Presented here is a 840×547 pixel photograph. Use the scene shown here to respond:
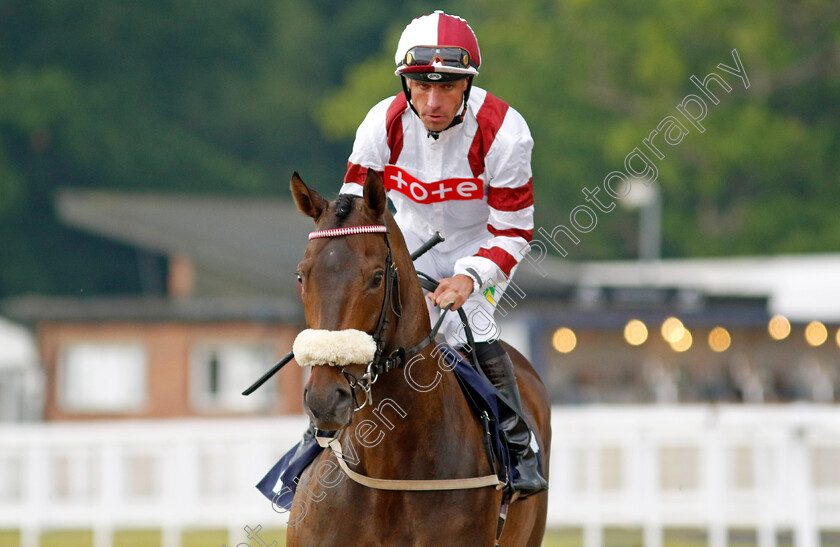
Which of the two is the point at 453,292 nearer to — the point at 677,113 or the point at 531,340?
the point at 531,340

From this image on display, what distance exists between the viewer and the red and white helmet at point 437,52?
17.1 ft

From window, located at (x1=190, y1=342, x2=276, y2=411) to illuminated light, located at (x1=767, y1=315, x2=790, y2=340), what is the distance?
32.3ft

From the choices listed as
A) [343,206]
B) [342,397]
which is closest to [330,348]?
[342,397]

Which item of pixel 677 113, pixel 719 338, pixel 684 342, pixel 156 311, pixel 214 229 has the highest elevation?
pixel 677 113

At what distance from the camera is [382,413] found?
4871 mm

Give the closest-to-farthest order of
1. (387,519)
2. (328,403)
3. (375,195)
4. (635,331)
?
(328,403)
(375,195)
(387,519)
(635,331)

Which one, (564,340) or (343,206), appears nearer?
(343,206)

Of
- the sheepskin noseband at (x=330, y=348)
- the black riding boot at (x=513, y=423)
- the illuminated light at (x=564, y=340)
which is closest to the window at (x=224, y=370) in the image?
the illuminated light at (x=564, y=340)

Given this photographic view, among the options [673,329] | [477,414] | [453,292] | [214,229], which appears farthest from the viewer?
[214,229]

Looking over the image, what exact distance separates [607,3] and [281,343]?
74.1ft

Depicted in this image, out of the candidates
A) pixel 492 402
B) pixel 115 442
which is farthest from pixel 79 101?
pixel 492 402

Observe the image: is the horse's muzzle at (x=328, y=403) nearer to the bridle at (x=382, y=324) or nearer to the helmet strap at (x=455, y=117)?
the bridle at (x=382, y=324)

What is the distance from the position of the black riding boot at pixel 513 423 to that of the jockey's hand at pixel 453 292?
531 millimetres

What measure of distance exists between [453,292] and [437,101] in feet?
2.44
